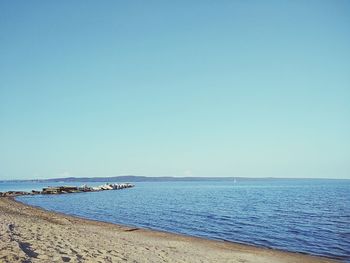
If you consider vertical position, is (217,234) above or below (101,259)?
below

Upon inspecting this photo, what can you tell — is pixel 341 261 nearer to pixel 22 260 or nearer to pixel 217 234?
pixel 217 234

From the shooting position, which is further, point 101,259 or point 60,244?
point 60,244

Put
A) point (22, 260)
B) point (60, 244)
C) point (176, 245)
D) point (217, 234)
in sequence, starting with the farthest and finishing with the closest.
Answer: point (217, 234) < point (176, 245) < point (60, 244) < point (22, 260)

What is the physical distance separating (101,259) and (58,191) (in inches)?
3314

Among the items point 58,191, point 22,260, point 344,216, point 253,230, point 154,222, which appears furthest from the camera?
point 58,191

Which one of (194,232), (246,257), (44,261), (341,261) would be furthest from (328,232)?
(44,261)

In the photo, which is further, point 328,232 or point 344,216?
point 344,216

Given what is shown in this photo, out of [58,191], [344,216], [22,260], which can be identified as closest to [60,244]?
[22,260]

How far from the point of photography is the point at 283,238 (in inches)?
872

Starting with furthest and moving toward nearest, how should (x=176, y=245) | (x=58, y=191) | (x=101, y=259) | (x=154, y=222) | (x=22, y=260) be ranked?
(x=58, y=191)
(x=154, y=222)
(x=176, y=245)
(x=101, y=259)
(x=22, y=260)

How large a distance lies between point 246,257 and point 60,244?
8.98 metres

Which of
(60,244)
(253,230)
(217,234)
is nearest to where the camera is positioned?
(60,244)

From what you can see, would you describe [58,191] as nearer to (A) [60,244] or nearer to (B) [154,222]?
(B) [154,222]

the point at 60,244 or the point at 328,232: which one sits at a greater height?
the point at 60,244
